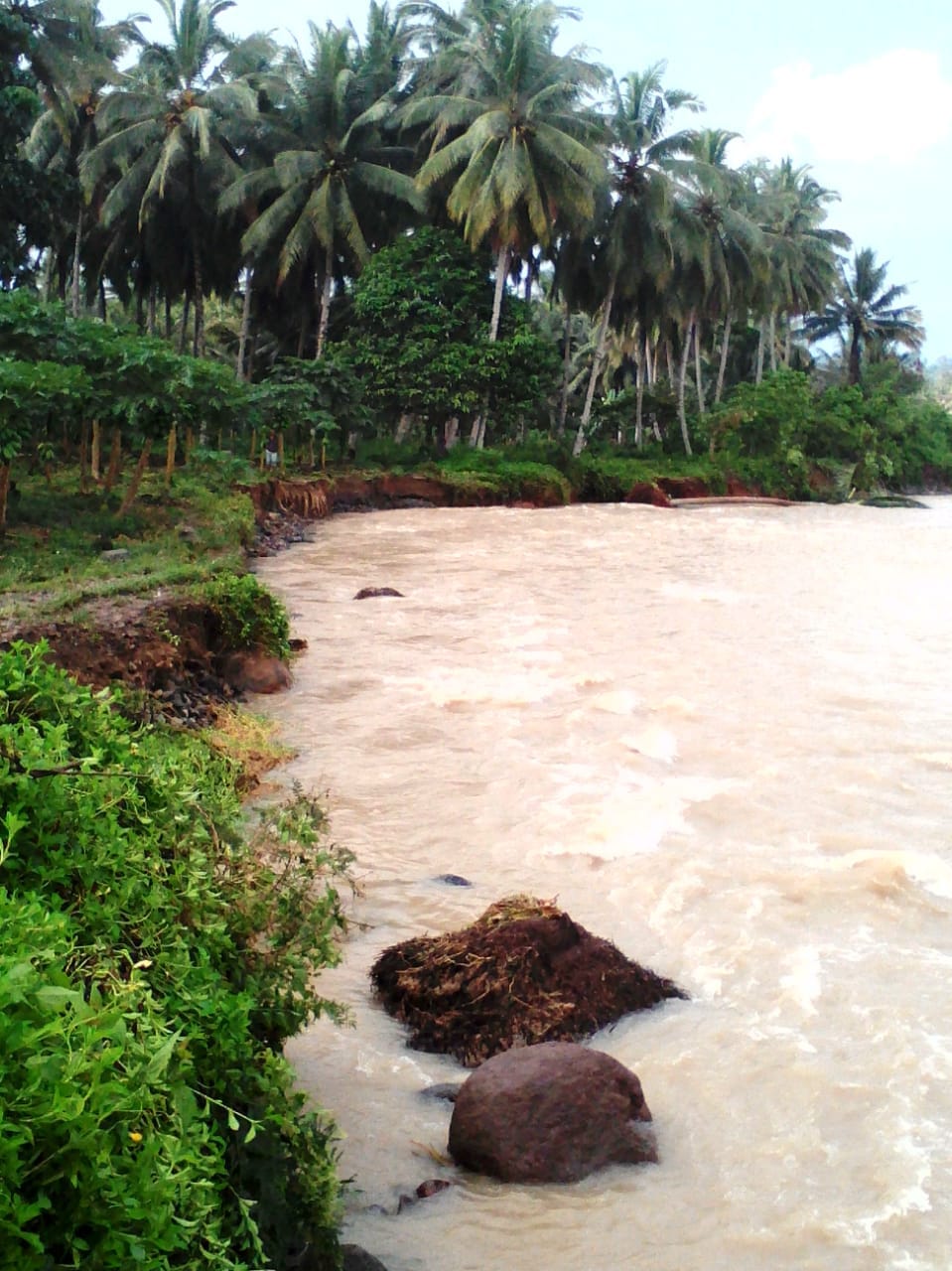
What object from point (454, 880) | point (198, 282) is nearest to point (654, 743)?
point (454, 880)

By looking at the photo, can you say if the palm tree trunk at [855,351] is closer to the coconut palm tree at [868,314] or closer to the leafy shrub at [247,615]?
the coconut palm tree at [868,314]

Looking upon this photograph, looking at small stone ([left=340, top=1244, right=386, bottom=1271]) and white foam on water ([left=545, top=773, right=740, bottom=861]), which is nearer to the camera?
small stone ([left=340, top=1244, right=386, bottom=1271])

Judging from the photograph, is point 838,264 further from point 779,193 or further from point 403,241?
point 403,241

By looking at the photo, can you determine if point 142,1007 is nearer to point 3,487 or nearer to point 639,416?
point 3,487

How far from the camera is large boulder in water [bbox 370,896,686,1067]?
443 centimetres

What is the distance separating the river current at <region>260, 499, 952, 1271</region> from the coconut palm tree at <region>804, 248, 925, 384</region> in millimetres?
43382

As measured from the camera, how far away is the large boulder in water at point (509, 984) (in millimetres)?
4430

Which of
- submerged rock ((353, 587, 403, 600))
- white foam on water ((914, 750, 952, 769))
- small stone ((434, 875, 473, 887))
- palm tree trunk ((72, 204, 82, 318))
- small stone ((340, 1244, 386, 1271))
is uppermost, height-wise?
palm tree trunk ((72, 204, 82, 318))

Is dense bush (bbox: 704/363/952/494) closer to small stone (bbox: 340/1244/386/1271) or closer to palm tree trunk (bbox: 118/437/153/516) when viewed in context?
palm tree trunk (bbox: 118/437/153/516)

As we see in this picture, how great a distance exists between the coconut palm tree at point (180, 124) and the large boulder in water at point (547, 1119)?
27709mm

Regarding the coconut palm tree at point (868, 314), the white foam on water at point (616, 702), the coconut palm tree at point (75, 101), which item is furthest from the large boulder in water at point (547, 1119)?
the coconut palm tree at point (868, 314)

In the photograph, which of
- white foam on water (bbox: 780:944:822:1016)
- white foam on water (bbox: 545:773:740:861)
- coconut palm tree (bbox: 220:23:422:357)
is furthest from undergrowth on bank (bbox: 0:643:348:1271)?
coconut palm tree (bbox: 220:23:422:357)

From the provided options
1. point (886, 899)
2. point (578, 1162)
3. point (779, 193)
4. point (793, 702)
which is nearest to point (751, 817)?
point (886, 899)

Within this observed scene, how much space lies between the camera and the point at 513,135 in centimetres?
2958
